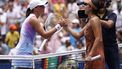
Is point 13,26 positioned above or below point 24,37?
below

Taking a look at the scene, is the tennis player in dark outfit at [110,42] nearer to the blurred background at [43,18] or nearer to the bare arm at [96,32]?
the bare arm at [96,32]

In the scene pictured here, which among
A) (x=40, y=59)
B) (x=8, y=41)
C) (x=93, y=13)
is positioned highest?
(x=93, y=13)

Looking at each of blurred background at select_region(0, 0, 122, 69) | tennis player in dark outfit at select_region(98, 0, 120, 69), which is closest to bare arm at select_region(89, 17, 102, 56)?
tennis player in dark outfit at select_region(98, 0, 120, 69)

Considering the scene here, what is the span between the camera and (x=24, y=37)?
7.46m

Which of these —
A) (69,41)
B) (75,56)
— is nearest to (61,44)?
(69,41)

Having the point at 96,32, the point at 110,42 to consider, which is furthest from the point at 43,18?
the point at 96,32

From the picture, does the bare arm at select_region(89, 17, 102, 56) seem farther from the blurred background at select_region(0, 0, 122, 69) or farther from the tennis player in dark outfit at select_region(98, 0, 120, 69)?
the blurred background at select_region(0, 0, 122, 69)

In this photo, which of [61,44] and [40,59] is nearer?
[40,59]

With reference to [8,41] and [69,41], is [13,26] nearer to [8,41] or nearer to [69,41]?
[8,41]

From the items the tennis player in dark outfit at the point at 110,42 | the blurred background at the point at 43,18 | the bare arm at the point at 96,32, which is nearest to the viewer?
the bare arm at the point at 96,32

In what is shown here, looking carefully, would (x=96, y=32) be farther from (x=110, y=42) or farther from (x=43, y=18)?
(x=43, y=18)

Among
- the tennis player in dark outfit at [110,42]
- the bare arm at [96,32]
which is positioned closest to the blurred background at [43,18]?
the tennis player in dark outfit at [110,42]

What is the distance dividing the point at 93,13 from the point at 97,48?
505 millimetres

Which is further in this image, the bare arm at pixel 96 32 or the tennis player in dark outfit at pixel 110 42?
the tennis player in dark outfit at pixel 110 42
